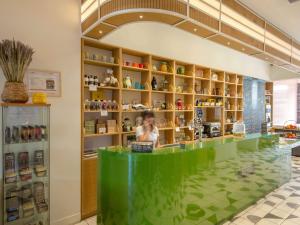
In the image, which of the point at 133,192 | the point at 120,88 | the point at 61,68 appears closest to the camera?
the point at 133,192

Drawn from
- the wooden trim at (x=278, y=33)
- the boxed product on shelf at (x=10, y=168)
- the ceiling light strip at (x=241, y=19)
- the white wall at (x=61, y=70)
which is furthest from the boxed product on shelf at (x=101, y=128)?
the wooden trim at (x=278, y=33)

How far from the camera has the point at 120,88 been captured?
386 cm

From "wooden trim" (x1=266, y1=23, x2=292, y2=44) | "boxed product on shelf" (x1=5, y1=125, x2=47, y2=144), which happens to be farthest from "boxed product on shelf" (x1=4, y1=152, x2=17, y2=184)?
"wooden trim" (x1=266, y1=23, x2=292, y2=44)

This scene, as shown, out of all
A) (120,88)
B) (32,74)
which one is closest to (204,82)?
(120,88)

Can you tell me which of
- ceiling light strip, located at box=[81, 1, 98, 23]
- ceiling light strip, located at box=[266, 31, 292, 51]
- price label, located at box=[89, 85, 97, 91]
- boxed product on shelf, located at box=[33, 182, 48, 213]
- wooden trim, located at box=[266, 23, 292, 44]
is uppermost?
wooden trim, located at box=[266, 23, 292, 44]

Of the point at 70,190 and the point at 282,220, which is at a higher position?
the point at 70,190

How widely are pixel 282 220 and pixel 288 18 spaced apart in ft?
11.6

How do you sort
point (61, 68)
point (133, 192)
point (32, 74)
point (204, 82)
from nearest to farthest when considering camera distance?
point (133, 192), point (32, 74), point (61, 68), point (204, 82)

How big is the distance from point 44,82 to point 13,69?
56cm

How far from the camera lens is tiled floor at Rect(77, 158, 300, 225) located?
10.8 ft

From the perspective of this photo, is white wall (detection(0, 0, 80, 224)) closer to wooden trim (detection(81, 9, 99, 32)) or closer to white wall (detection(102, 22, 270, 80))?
wooden trim (detection(81, 9, 99, 32))

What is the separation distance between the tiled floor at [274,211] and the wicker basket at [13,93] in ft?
6.71

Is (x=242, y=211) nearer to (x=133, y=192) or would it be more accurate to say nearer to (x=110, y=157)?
(x=133, y=192)

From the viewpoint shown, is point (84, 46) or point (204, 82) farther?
point (204, 82)
